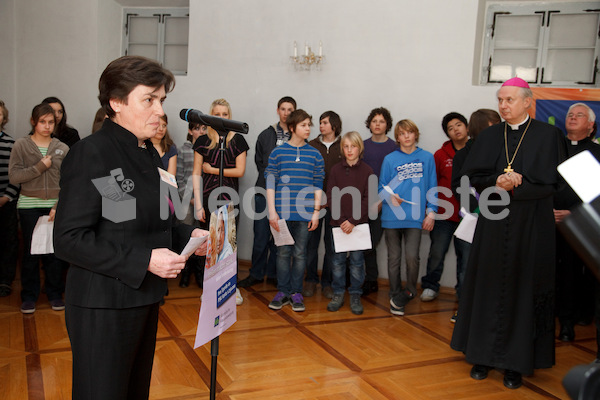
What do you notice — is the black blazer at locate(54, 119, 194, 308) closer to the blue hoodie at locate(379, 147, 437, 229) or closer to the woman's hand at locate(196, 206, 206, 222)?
the woman's hand at locate(196, 206, 206, 222)

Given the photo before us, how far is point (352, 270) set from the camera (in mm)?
4395

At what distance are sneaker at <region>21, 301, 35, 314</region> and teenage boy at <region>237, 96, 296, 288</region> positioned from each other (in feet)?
6.04

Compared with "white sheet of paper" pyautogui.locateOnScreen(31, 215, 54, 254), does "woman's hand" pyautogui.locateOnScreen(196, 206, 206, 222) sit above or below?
above

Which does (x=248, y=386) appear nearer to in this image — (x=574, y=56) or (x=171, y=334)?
(x=171, y=334)

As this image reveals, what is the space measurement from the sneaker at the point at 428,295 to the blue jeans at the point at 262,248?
1.54 meters

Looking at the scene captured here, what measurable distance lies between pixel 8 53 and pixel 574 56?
686cm

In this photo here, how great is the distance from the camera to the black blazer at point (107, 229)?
1383mm

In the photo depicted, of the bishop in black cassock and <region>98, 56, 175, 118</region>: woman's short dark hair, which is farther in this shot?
the bishop in black cassock

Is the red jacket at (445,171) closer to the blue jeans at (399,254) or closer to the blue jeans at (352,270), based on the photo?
the blue jeans at (399,254)

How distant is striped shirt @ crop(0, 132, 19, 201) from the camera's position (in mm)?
4266

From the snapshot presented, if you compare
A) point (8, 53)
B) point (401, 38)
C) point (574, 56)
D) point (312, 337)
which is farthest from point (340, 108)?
point (8, 53)

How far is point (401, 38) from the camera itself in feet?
17.3

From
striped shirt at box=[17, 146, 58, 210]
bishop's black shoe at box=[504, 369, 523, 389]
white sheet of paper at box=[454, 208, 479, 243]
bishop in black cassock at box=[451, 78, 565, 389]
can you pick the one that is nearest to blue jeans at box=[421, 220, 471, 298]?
white sheet of paper at box=[454, 208, 479, 243]

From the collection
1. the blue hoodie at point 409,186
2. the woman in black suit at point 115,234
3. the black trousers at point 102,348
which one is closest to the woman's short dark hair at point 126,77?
the woman in black suit at point 115,234
